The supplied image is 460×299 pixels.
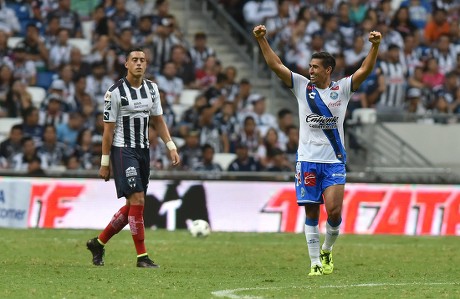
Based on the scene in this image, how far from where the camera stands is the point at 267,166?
903 inches

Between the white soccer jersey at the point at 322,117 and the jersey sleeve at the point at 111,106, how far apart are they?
2.05 m

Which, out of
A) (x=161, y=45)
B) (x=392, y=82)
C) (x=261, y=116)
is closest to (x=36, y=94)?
(x=161, y=45)

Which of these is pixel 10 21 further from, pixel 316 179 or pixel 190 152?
pixel 316 179

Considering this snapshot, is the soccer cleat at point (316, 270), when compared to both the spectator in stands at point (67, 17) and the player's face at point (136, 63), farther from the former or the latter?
the spectator in stands at point (67, 17)

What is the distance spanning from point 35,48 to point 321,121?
1308 cm

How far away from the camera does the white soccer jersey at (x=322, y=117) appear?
12.7 m

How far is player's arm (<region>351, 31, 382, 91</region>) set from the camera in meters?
12.4

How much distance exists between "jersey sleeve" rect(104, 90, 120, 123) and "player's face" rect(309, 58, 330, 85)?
2267mm

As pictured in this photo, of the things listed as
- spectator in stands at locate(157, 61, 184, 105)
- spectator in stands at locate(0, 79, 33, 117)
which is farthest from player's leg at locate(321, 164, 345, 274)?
spectator in stands at locate(157, 61, 184, 105)

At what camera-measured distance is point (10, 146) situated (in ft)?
73.0

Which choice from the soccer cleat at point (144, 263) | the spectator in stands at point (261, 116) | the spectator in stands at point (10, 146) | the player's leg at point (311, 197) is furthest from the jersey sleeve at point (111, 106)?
the spectator in stands at point (261, 116)

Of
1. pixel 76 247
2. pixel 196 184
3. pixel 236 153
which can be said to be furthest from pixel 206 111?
pixel 76 247

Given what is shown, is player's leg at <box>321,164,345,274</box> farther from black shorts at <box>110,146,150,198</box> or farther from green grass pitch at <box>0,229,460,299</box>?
black shorts at <box>110,146,150,198</box>

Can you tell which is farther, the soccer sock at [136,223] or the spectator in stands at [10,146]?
the spectator in stands at [10,146]
